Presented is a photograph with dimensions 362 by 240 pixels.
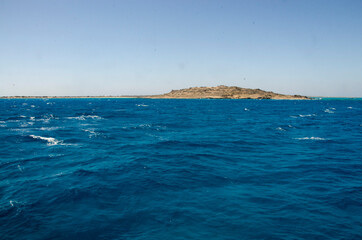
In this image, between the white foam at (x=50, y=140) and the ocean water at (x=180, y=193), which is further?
the white foam at (x=50, y=140)

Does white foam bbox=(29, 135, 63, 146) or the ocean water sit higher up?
white foam bbox=(29, 135, 63, 146)

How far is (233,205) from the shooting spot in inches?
439

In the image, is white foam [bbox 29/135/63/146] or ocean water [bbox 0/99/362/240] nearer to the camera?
ocean water [bbox 0/99/362/240]

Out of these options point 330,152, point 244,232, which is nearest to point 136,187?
point 244,232

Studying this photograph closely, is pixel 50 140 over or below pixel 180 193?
over

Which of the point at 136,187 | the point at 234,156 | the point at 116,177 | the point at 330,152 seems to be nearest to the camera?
the point at 136,187

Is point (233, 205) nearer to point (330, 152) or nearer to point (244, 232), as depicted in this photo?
point (244, 232)

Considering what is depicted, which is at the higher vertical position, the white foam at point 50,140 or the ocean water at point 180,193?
the white foam at point 50,140

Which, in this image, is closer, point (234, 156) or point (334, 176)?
point (334, 176)

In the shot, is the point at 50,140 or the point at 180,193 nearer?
the point at 180,193

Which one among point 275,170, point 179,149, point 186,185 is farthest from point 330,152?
point 186,185

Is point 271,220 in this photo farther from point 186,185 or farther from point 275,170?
point 275,170

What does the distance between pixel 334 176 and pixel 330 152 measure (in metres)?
8.34

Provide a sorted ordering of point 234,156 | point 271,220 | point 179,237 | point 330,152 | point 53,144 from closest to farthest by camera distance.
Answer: point 179,237 < point 271,220 < point 234,156 < point 330,152 < point 53,144
